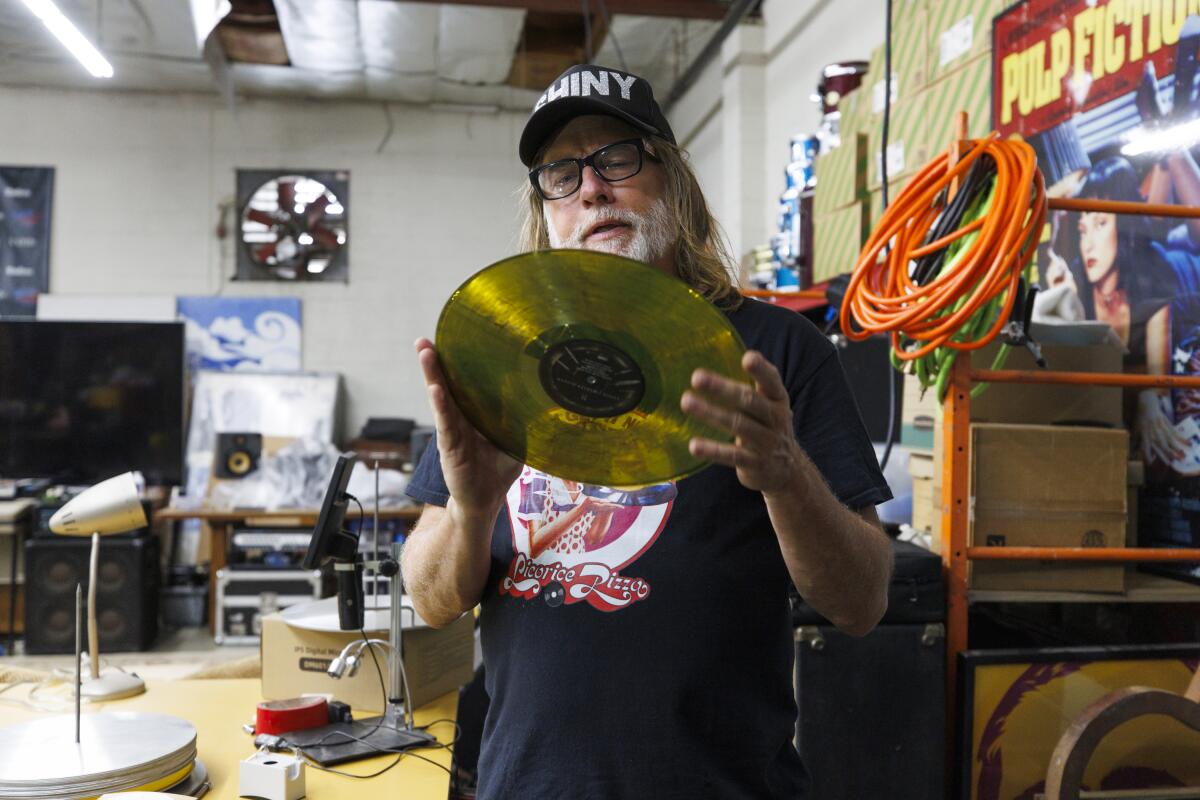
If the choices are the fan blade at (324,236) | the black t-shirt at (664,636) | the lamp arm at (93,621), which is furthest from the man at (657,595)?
the fan blade at (324,236)

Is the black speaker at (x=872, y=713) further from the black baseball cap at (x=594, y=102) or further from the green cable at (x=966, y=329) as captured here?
the black baseball cap at (x=594, y=102)

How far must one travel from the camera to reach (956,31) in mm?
3320

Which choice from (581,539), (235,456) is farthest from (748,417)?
(235,456)

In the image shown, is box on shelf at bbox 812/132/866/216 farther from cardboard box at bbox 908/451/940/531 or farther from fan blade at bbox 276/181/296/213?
fan blade at bbox 276/181/296/213

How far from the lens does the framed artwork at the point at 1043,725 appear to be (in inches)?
73.2

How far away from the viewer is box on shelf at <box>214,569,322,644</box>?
525 centimetres

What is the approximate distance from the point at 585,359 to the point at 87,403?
19.7 ft

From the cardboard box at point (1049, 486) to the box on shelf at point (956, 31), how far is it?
1.70m

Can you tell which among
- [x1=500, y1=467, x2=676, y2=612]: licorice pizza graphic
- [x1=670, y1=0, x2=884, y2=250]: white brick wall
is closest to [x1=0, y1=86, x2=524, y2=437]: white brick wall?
[x1=670, y1=0, x2=884, y2=250]: white brick wall

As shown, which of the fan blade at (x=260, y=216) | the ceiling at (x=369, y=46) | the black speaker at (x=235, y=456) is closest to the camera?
the ceiling at (x=369, y=46)

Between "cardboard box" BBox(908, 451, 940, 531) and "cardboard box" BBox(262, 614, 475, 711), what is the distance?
49.8 inches

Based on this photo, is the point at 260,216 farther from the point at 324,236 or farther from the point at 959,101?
the point at 959,101

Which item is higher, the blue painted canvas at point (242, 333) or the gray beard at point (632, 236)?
the blue painted canvas at point (242, 333)

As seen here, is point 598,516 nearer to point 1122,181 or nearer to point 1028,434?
point 1028,434
